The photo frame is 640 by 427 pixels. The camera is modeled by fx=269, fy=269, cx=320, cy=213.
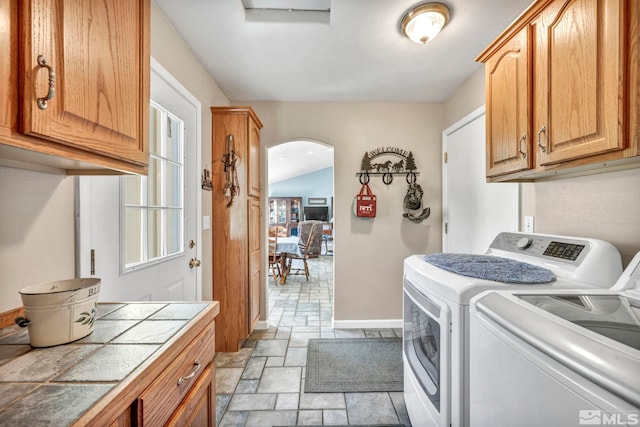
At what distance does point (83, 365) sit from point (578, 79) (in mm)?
1773

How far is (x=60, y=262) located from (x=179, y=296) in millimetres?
863

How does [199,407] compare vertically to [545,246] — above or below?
below

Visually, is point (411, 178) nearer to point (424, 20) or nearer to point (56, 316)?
point (424, 20)

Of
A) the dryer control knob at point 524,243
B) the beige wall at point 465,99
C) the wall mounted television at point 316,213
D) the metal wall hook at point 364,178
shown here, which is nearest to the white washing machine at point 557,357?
the dryer control knob at point 524,243

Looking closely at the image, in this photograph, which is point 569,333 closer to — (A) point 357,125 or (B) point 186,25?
(B) point 186,25

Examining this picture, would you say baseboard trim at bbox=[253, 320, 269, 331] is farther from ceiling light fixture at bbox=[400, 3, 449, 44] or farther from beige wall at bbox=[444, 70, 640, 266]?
ceiling light fixture at bbox=[400, 3, 449, 44]

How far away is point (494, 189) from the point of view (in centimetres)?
197

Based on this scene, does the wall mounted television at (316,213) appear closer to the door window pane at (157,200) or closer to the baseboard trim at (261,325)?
the baseboard trim at (261,325)

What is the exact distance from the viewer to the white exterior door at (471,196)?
6.21 feet

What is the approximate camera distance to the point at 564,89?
3.50 ft

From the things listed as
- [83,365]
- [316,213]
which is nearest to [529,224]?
[83,365]

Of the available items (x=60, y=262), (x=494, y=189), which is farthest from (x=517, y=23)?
(x=60, y=262)

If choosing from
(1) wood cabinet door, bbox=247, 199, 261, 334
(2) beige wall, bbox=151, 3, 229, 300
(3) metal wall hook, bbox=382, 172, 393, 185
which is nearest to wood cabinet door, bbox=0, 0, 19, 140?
(2) beige wall, bbox=151, 3, 229, 300

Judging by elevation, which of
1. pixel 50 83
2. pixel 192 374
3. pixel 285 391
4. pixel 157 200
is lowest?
pixel 285 391
